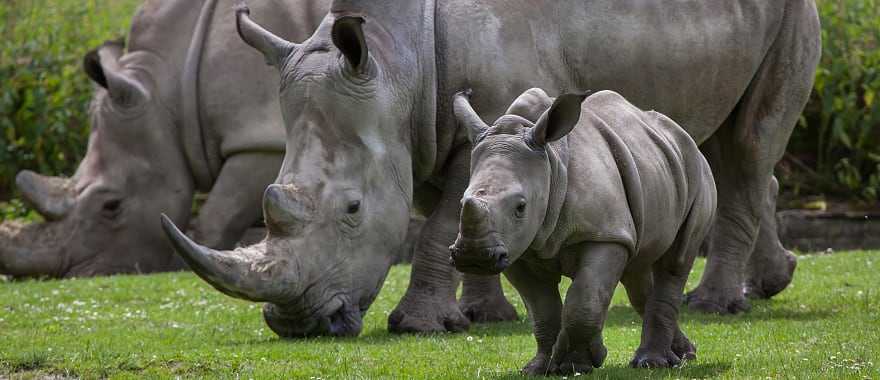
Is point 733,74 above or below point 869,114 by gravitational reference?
above

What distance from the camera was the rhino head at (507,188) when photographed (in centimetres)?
524

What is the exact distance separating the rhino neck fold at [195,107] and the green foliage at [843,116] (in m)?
6.05

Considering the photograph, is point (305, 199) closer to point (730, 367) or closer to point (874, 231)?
point (730, 367)

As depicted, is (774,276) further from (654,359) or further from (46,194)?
(46,194)

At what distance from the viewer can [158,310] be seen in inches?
379

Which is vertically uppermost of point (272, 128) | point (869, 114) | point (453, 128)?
point (453, 128)

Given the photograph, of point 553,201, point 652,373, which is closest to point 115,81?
point 553,201

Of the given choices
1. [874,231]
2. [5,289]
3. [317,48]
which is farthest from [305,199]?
[874,231]

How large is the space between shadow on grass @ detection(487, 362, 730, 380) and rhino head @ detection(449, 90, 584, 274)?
672 millimetres

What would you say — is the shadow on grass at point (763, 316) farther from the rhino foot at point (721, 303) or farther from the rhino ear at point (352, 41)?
the rhino ear at point (352, 41)

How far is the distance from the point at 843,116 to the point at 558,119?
975 cm

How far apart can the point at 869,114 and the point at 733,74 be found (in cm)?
560

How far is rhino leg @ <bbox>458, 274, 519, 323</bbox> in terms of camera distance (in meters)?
9.05

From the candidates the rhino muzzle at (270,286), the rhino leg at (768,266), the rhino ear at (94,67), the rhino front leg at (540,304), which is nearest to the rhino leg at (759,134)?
the rhino leg at (768,266)
